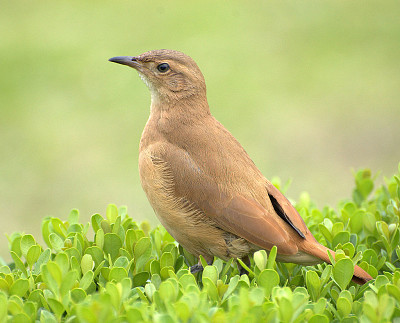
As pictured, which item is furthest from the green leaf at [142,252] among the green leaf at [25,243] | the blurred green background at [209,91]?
the blurred green background at [209,91]

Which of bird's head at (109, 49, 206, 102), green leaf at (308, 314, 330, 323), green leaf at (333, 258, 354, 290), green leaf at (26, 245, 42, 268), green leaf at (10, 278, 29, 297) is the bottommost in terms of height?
green leaf at (308, 314, 330, 323)

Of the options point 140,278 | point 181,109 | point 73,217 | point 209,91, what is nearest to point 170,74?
point 181,109

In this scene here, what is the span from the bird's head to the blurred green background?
4123 mm

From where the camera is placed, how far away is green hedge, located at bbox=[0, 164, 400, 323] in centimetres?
268

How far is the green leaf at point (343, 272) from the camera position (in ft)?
10.3

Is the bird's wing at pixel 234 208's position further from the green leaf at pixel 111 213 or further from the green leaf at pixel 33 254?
the green leaf at pixel 33 254

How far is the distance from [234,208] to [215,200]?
0.13m

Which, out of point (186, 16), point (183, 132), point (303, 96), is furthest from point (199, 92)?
point (186, 16)

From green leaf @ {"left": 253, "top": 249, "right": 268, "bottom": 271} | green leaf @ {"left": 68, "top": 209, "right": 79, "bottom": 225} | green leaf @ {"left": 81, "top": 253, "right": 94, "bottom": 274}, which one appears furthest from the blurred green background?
green leaf @ {"left": 253, "top": 249, "right": 268, "bottom": 271}

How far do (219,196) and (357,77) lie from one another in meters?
7.97

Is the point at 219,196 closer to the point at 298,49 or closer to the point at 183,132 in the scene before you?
the point at 183,132

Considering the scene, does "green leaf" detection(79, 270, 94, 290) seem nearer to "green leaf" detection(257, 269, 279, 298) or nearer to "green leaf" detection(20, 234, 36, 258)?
"green leaf" detection(20, 234, 36, 258)

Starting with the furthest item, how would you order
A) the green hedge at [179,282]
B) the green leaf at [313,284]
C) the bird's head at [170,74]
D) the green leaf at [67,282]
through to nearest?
the bird's head at [170,74]
the green leaf at [313,284]
the green leaf at [67,282]
the green hedge at [179,282]

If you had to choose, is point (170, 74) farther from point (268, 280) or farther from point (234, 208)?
point (268, 280)
